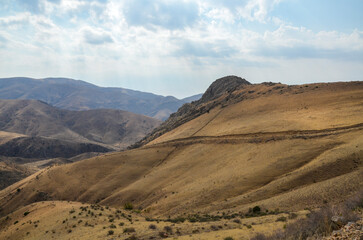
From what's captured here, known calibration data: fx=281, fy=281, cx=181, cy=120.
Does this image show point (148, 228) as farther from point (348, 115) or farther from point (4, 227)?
point (348, 115)

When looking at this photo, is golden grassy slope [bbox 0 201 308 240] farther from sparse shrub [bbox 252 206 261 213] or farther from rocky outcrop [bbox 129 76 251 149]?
rocky outcrop [bbox 129 76 251 149]

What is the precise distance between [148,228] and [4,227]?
2696cm

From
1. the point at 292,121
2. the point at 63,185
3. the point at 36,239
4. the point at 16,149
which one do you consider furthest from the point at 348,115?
the point at 16,149

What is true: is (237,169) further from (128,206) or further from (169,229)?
(169,229)

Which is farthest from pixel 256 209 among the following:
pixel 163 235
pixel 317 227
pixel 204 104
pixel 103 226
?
pixel 204 104

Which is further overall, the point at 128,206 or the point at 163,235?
the point at 128,206

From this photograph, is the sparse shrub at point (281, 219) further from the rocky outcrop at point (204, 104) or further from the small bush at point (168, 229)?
the rocky outcrop at point (204, 104)

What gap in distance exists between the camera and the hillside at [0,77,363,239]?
2939 centimetres

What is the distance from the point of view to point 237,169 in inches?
1745

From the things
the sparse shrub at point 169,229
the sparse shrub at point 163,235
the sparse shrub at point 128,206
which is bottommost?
the sparse shrub at point 128,206

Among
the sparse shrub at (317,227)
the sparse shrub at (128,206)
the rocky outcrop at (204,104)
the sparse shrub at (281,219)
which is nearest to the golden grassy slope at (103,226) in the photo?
the sparse shrub at (281,219)

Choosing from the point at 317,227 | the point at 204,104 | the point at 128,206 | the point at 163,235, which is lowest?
the point at 128,206

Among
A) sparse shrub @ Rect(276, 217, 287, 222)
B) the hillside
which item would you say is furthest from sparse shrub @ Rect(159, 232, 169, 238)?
sparse shrub @ Rect(276, 217, 287, 222)

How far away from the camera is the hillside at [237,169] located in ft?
96.4
